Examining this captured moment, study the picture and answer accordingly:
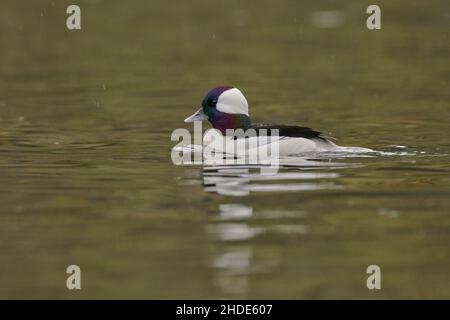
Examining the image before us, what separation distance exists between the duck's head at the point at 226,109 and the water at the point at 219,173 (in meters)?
0.66

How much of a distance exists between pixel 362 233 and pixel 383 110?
25.9ft

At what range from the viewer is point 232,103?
44.3ft

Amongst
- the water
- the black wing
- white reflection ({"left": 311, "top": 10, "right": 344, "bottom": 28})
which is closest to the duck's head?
the water

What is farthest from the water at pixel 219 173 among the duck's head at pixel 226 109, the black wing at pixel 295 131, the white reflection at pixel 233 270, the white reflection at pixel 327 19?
the white reflection at pixel 327 19

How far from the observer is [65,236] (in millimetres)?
9344

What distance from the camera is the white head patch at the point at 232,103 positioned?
1349cm

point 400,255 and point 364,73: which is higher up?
point 364,73

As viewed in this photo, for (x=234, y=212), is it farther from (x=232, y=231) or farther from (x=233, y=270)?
(x=233, y=270)

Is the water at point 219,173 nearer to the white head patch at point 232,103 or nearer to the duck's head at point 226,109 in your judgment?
the duck's head at point 226,109

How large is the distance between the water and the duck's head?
0.66 m
